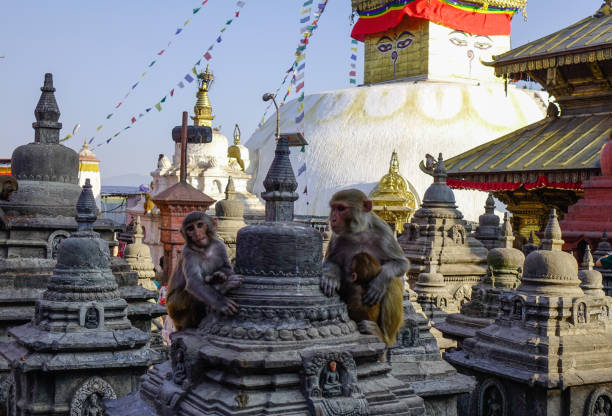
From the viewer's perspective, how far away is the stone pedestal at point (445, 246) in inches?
432

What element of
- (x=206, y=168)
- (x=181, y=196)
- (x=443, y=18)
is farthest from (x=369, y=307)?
(x=443, y=18)

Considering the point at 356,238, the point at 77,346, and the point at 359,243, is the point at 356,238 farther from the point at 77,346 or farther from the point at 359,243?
the point at 77,346

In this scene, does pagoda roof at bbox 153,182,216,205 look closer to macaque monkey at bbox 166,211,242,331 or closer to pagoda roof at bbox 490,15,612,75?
pagoda roof at bbox 490,15,612,75

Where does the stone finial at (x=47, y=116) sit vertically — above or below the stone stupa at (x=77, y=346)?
above

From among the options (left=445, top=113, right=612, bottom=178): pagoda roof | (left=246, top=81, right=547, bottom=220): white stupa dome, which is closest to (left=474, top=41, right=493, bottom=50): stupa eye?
(left=246, top=81, right=547, bottom=220): white stupa dome

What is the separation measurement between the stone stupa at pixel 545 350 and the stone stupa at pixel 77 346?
251 centimetres

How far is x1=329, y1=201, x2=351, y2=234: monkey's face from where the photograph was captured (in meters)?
3.50

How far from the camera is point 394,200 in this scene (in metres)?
20.6

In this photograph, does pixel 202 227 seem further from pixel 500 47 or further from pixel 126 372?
pixel 500 47

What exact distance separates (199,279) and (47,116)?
16.7ft

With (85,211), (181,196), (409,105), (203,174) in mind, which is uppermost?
(409,105)

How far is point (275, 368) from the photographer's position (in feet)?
9.77

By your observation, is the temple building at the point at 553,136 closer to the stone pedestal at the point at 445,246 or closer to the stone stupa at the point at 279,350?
the stone pedestal at the point at 445,246

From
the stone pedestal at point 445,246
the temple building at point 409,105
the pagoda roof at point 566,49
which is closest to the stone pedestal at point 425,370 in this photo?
the stone pedestal at point 445,246
